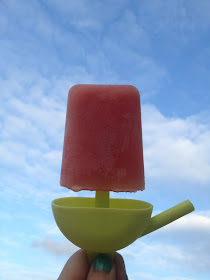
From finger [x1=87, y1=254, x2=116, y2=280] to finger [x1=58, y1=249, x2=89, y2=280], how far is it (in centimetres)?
9

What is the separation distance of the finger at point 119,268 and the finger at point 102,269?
144 millimetres

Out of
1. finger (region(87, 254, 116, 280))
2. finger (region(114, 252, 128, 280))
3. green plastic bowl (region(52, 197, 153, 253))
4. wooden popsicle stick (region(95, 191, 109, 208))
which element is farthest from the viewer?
finger (region(114, 252, 128, 280))

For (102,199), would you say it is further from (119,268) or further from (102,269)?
(119,268)

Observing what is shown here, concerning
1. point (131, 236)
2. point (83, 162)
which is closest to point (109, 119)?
point (83, 162)

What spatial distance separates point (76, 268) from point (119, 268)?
0.35 m

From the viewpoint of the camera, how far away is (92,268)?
207 centimetres

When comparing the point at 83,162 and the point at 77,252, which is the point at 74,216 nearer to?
the point at 83,162

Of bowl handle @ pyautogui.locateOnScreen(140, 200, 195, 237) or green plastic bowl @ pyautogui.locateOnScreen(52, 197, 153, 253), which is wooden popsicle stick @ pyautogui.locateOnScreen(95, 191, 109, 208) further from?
bowl handle @ pyautogui.locateOnScreen(140, 200, 195, 237)

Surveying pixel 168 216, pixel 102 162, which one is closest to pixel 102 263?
pixel 168 216

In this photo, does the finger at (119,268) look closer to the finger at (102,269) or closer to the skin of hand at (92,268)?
the skin of hand at (92,268)

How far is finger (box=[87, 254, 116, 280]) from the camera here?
2018mm

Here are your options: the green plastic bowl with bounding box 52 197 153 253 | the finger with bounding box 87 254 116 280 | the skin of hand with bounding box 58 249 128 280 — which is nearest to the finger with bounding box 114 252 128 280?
the skin of hand with bounding box 58 249 128 280

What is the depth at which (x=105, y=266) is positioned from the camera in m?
2.06

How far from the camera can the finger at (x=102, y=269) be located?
6.62ft
